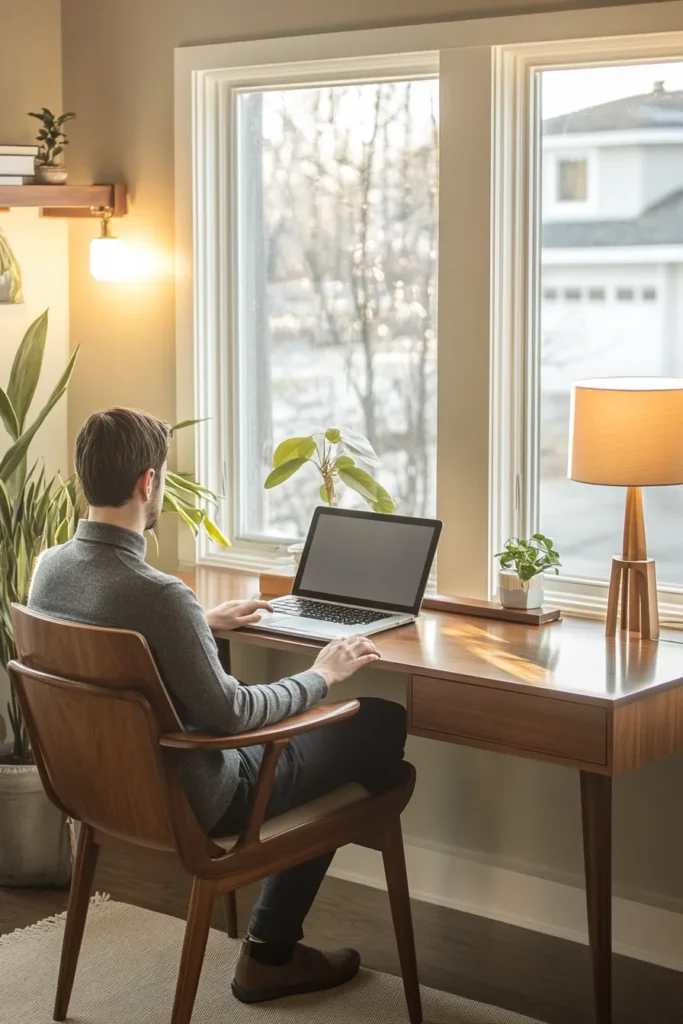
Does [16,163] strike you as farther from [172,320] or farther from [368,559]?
[368,559]

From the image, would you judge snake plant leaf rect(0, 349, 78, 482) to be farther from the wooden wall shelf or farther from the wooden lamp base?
the wooden lamp base

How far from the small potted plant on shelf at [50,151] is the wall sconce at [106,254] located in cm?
13

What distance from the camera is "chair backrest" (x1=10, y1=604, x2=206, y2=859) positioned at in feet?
7.43

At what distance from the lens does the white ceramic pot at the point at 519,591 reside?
118 inches

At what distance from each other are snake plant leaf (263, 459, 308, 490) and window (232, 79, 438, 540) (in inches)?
11.6

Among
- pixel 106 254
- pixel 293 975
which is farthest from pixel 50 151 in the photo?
pixel 293 975

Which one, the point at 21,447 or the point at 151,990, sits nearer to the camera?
the point at 151,990

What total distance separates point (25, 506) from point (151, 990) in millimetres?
1192

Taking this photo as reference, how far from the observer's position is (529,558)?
2.99 metres

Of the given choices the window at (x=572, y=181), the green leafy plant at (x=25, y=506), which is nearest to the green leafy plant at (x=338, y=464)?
the green leafy plant at (x=25, y=506)

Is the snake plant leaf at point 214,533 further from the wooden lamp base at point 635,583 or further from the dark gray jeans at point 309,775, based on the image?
the wooden lamp base at point 635,583

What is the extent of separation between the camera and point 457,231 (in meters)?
3.17

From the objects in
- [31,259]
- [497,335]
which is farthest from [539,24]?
[31,259]

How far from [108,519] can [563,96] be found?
58.1 inches
